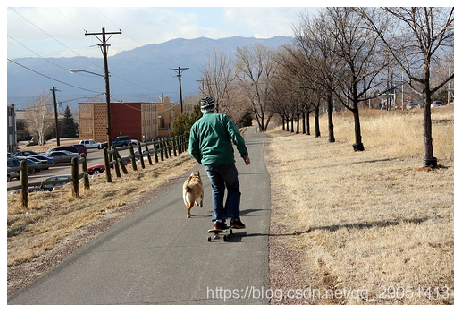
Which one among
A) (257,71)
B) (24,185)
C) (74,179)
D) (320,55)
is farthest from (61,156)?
(257,71)

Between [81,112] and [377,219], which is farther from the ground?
[81,112]

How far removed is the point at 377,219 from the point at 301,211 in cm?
152

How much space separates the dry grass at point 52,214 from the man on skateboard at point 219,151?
91.8 inches

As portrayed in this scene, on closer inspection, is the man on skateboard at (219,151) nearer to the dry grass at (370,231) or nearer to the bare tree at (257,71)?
the dry grass at (370,231)

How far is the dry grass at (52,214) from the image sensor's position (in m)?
5.34

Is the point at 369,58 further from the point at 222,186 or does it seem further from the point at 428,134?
the point at 222,186

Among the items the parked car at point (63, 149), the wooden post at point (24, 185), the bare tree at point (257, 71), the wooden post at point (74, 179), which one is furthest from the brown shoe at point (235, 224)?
the bare tree at point (257, 71)

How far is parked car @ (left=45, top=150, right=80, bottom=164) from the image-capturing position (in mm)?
49469

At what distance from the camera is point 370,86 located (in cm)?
2383

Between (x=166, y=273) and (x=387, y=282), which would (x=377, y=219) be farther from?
(x=166, y=273)

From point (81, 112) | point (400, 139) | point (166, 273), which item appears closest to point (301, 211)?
point (166, 273)

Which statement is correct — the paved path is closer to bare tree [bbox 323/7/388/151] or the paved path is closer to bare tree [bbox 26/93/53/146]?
bare tree [bbox 323/7/388/151]

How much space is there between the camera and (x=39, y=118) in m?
90.9
